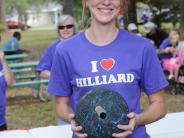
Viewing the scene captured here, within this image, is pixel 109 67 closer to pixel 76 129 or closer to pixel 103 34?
pixel 103 34

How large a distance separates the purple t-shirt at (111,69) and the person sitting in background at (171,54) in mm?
8364

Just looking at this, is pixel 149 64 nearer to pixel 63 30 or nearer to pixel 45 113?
pixel 63 30

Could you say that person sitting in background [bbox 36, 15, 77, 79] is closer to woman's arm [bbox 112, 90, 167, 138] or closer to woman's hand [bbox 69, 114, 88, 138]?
woman's arm [bbox 112, 90, 167, 138]

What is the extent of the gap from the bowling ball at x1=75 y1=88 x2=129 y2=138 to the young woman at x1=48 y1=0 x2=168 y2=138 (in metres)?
0.11

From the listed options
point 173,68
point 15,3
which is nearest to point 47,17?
point 15,3

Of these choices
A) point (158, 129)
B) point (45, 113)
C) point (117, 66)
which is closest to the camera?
point (117, 66)

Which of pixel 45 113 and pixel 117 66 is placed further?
pixel 45 113

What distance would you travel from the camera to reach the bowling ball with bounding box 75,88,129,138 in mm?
2076

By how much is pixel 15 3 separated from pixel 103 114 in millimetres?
83015

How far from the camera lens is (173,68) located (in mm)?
10789

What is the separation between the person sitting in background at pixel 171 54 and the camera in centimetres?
1084

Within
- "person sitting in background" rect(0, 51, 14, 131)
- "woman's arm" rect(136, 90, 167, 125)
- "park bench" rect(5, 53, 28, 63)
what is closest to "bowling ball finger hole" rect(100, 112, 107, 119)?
"woman's arm" rect(136, 90, 167, 125)

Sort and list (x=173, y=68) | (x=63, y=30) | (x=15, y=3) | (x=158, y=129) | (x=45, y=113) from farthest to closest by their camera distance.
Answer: (x=15, y=3), (x=173, y=68), (x=45, y=113), (x=63, y=30), (x=158, y=129)

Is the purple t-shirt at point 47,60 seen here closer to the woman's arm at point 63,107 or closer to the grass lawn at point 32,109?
the woman's arm at point 63,107
